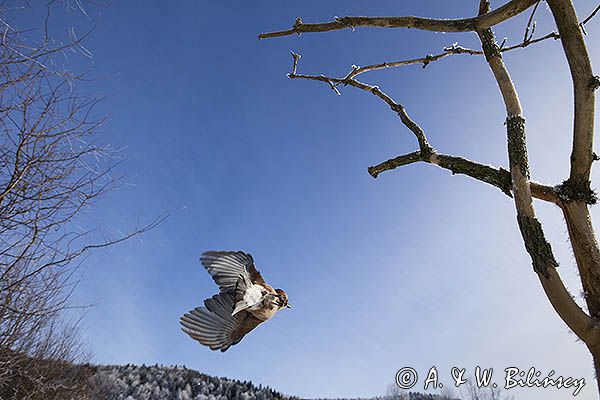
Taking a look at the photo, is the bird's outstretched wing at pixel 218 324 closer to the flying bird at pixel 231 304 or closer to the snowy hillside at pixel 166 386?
the flying bird at pixel 231 304

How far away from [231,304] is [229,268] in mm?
202

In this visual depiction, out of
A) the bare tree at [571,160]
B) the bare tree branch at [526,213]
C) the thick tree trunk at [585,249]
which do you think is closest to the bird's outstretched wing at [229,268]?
the bare tree at [571,160]

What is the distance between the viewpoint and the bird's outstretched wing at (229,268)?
91.2 inches

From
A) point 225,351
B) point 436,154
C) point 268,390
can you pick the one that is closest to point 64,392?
point 268,390

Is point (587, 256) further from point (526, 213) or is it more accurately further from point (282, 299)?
point (282, 299)

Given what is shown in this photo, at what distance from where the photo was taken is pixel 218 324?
2574mm

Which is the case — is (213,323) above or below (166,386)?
below

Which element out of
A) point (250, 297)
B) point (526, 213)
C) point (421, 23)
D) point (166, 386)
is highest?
point (166, 386)

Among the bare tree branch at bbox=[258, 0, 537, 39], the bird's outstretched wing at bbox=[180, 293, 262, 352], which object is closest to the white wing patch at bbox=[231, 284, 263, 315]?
the bird's outstretched wing at bbox=[180, 293, 262, 352]

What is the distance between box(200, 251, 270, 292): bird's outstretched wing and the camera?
232 cm

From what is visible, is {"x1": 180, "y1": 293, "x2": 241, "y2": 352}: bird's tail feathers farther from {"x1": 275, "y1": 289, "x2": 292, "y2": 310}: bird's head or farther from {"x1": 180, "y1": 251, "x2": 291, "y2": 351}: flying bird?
{"x1": 275, "y1": 289, "x2": 292, "y2": 310}: bird's head

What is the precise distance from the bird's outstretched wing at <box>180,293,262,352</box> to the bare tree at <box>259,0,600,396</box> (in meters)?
1.24

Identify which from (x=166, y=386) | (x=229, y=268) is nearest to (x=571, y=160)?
(x=229, y=268)

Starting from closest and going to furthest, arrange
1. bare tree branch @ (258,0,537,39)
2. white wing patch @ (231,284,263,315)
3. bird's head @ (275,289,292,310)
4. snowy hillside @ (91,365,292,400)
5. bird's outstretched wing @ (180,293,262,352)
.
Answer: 1. bare tree branch @ (258,0,537,39)
2. white wing patch @ (231,284,263,315)
3. bird's head @ (275,289,292,310)
4. bird's outstretched wing @ (180,293,262,352)
5. snowy hillside @ (91,365,292,400)
